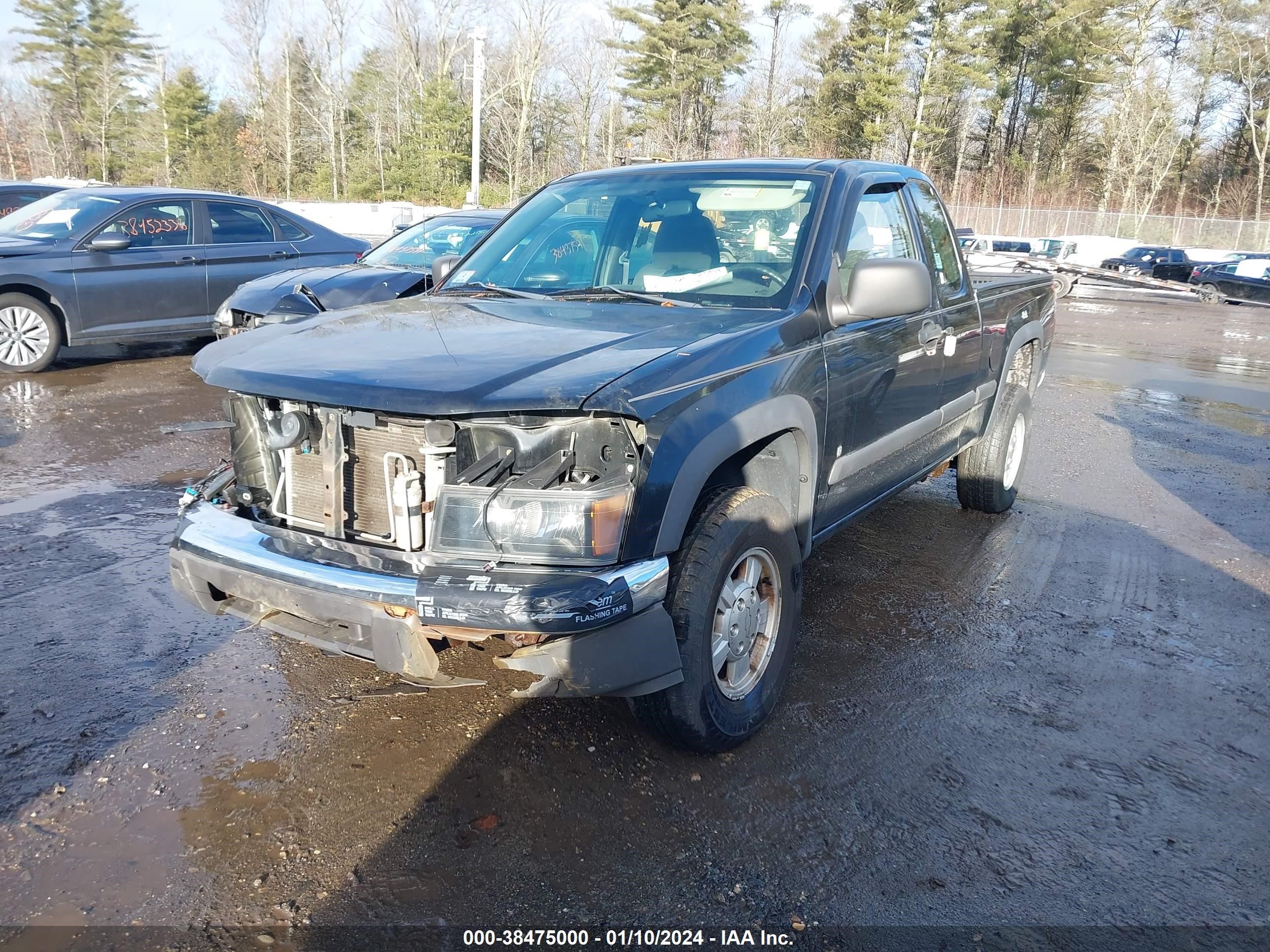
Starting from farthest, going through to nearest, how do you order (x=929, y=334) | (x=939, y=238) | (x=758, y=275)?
1. (x=939, y=238)
2. (x=929, y=334)
3. (x=758, y=275)

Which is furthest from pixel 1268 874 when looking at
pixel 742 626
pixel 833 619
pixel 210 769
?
pixel 210 769

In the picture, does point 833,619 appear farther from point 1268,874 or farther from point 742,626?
point 1268,874

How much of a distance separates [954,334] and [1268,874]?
2699 millimetres

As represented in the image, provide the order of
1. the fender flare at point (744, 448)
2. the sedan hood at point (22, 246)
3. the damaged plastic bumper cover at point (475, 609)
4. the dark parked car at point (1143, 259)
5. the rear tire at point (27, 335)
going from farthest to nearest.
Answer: the dark parked car at point (1143, 259) < the rear tire at point (27, 335) < the sedan hood at point (22, 246) < the fender flare at point (744, 448) < the damaged plastic bumper cover at point (475, 609)

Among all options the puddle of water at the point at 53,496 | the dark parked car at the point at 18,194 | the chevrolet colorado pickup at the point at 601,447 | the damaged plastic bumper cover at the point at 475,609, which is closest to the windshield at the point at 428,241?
the puddle of water at the point at 53,496

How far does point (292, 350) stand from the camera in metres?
3.05

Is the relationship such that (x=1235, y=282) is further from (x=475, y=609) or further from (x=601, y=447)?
(x=475, y=609)

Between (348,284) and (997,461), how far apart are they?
5.49 metres

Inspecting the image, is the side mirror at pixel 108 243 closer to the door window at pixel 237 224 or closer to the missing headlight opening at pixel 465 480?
the door window at pixel 237 224

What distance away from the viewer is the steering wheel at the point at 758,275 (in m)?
3.60

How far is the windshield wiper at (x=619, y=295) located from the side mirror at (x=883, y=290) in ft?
1.82

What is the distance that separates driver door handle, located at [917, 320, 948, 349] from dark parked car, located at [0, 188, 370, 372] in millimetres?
7695

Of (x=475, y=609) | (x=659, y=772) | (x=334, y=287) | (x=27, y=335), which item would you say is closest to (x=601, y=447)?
(x=475, y=609)

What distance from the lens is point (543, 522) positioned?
8.64ft
